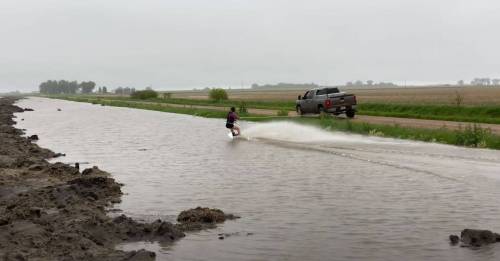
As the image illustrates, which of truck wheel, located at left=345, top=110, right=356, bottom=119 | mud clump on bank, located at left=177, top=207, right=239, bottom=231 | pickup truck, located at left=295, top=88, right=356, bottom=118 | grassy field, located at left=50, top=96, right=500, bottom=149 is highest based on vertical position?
pickup truck, located at left=295, top=88, right=356, bottom=118

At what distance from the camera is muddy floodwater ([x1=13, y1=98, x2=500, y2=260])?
10391 mm

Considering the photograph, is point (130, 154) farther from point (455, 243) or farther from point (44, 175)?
point (455, 243)

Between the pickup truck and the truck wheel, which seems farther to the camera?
the truck wheel

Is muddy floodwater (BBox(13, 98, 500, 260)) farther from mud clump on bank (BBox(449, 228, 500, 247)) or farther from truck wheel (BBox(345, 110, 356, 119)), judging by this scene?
truck wheel (BBox(345, 110, 356, 119))

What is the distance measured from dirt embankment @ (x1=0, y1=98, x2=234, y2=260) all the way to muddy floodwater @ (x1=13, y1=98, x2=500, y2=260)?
53cm

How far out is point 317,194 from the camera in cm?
1545

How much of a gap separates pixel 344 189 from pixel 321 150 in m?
10.2

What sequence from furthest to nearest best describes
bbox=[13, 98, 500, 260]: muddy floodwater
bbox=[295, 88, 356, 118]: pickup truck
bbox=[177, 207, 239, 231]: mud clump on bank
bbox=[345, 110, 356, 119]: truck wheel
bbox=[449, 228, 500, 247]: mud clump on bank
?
bbox=[345, 110, 356, 119]: truck wheel → bbox=[295, 88, 356, 118]: pickup truck → bbox=[177, 207, 239, 231]: mud clump on bank → bbox=[13, 98, 500, 260]: muddy floodwater → bbox=[449, 228, 500, 247]: mud clump on bank

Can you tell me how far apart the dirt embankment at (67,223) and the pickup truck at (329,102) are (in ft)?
90.7

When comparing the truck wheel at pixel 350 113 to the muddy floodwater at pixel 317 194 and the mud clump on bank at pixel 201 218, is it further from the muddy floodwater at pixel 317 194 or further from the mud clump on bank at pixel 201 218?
the mud clump on bank at pixel 201 218

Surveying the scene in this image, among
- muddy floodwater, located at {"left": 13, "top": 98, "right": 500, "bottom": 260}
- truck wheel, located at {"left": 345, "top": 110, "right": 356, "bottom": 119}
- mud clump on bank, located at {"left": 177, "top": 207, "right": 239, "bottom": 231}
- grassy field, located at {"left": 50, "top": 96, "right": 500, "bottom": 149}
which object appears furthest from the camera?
truck wheel, located at {"left": 345, "top": 110, "right": 356, "bottom": 119}

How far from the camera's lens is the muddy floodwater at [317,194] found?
10.4 m

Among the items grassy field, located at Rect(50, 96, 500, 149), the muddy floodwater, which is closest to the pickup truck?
grassy field, located at Rect(50, 96, 500, 149)

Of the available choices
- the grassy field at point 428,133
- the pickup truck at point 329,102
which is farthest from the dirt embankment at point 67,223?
the pickup truck at point 329,102
